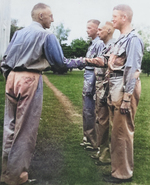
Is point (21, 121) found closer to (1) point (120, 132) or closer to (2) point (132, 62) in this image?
(1) point (120, 132)

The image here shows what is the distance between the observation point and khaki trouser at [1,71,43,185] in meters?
2.64

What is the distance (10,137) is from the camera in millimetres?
2711

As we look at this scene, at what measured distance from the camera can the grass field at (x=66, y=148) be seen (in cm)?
272

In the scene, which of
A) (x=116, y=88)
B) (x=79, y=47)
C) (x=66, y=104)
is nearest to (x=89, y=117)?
(x=66, y=104)

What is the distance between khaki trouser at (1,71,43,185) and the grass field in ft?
0.39

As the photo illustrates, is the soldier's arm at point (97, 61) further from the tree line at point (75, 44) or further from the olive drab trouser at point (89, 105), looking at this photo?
the olive drab trouser at point (89, 105)

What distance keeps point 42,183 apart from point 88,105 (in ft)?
2.66

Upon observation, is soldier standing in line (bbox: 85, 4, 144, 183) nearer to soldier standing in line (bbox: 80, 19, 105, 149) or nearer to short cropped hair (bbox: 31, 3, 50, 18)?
soldier standing in line (bbox: 80, 19, 105, 149)

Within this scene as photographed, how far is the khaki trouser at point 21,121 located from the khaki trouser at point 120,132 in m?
0.57

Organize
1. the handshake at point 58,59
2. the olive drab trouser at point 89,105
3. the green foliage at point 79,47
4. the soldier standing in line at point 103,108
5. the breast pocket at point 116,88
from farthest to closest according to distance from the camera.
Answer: the olive drab trouser at point 89,105 → the soldier standing in line at point 103,108 → the green foliage at point 79,47 → the breast pocket at point 116,88 → the handshake at point 58,59

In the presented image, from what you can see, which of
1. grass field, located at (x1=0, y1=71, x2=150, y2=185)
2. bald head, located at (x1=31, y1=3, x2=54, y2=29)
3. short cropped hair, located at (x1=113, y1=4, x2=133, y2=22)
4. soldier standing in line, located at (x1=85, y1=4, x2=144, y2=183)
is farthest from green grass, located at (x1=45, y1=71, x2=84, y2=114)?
short cropped hair, located at (x1=113, y1=4, x2=133, y2=22)

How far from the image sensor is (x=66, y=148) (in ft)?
9.34

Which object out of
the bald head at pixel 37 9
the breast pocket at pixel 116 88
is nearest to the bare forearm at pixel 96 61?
the breast pocket at pixel 116 88

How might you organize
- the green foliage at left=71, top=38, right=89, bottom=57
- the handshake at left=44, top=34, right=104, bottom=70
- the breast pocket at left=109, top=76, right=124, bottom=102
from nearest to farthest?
the handshake at left=44, top=34, right=104, bottom=70, the breast pocket at left=109, top=76, right=124, bottom=102, the green foliage at left=71, top=38, right=89, bottom=57
